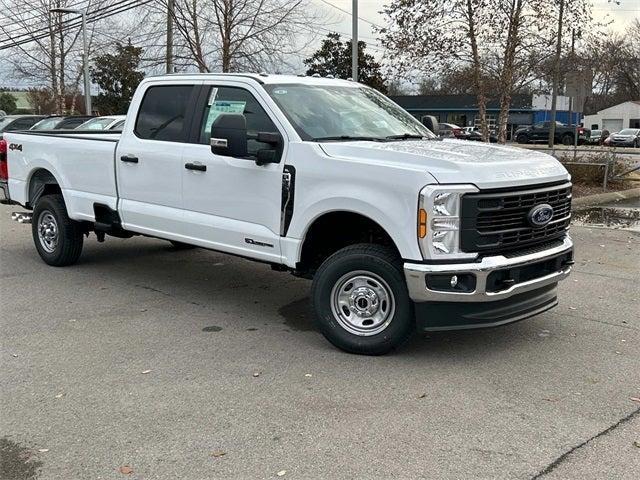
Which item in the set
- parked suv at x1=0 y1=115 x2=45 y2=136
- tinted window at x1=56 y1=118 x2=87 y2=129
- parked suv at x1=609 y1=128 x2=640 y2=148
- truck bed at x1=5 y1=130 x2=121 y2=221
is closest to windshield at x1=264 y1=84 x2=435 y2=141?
truck bed at x1=5 y1=130 x2=121 y2=221

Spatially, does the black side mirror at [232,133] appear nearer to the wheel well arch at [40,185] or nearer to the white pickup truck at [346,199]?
the white pickup truck at [346,199]

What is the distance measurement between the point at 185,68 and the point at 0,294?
14.1 meters

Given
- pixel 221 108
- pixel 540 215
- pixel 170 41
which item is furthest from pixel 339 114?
pixel 170 41

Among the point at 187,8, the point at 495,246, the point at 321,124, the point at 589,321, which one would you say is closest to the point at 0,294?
the point at 321,124

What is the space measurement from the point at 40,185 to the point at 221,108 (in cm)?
313

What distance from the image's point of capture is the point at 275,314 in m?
6.11

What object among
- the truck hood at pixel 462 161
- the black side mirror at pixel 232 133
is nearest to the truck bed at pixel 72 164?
the black side mirror at pixel 232 133

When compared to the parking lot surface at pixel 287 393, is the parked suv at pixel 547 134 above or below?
above

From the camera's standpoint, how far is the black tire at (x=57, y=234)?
7.56m

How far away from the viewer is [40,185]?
25.9 ft

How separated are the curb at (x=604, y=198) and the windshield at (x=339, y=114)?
348 inches

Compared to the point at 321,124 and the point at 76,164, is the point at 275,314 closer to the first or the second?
the point at 321,124

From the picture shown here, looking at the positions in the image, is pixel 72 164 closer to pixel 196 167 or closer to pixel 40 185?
pixel 40 185

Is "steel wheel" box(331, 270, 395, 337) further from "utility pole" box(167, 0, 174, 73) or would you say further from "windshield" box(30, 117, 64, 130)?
"utility pole" box(167, 0, 174, 73)
